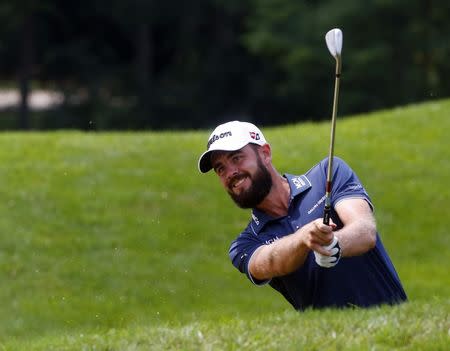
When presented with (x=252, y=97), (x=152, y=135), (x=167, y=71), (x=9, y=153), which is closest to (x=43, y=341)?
(x=9, y=153)

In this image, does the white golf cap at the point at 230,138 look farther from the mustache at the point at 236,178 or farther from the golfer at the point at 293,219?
the mustache at the point at 236,178

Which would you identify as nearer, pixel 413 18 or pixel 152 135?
pixel 152 135

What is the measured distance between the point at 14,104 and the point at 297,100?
40.4 feet

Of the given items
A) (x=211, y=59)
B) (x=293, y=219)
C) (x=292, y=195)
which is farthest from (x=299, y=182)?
(x=211, y=59)

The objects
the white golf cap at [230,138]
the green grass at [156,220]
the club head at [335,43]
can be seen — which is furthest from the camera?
the green grass at [156,220]

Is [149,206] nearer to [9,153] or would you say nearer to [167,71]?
[9,153]

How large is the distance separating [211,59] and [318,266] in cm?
4242

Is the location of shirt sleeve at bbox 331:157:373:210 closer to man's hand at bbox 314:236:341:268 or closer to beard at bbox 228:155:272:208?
beard at bbox 228:155:272:208

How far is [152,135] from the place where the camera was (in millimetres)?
18875

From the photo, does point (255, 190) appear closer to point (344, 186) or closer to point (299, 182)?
point (299, 182)

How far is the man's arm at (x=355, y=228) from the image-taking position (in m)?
5.66

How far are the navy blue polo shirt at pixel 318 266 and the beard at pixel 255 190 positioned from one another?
0.55 ft

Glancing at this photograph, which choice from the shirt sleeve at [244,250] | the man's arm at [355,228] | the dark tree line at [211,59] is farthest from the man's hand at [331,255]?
the dark tree line at [211,59]

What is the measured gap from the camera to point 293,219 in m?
6.38
